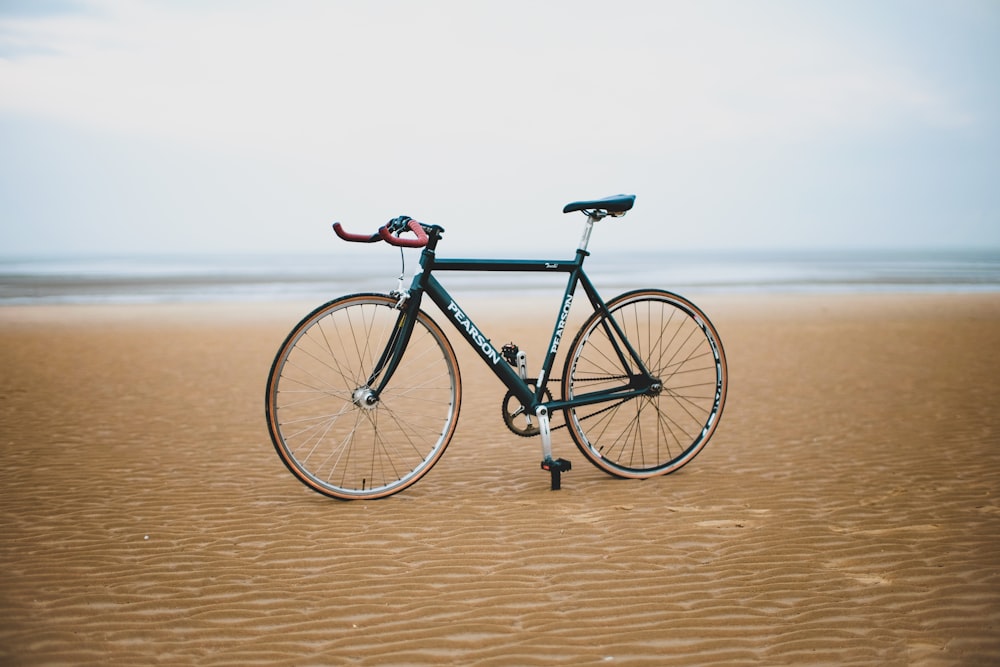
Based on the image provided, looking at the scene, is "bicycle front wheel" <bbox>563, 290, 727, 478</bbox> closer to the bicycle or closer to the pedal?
the bicycle

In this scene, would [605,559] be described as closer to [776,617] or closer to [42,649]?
[776,617]

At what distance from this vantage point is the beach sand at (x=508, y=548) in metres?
2.75

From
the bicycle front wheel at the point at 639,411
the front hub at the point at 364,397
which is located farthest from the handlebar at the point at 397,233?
the bicycle front wheel at the point at 639,411

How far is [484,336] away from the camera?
13.8 feet

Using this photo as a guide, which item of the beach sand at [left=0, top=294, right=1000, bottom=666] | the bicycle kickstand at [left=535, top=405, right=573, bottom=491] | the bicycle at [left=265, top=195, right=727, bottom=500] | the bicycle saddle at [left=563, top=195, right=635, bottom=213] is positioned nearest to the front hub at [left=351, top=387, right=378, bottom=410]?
the bicycle at [left=265, top=195, right=727, bottom=500]

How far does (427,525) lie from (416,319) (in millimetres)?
1105

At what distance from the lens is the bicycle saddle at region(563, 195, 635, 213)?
4250 millimetres

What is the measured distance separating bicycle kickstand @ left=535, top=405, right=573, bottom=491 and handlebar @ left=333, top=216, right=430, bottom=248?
1.17 metres

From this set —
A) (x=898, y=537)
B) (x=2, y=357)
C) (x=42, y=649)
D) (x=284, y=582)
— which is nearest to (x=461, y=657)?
(x=284, y=582)

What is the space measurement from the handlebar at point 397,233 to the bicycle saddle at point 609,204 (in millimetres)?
892

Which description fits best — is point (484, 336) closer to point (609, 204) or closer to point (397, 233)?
point (397, 233)

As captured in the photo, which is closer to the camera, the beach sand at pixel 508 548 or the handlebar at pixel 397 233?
the beach sand at pixel 508 548

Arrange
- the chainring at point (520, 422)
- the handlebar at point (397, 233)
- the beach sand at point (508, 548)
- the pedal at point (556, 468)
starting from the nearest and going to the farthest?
the beach sand at point (508, 548) → the handlebar at point (397, 233) → the chainring at point (520, 422) → the pedal at point (556, 468)

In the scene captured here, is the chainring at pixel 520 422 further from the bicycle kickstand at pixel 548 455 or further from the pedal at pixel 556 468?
the pedal at pixel 556 468
